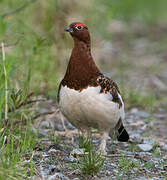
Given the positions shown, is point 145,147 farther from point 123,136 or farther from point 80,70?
point 80,70

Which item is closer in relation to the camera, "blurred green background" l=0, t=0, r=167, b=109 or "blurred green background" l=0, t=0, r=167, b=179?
"blurred green background" l=0, t=0, r=167, b=179

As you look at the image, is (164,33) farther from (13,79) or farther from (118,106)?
(118,106)

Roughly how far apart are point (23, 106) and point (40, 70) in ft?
5.49

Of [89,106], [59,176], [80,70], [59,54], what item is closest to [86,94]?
[89,106]

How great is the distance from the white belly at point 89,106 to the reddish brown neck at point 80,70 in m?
0.06

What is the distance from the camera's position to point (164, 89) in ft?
24.3

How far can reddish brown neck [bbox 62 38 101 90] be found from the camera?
13.7 feet

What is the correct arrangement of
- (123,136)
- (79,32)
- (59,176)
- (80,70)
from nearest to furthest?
(59,176) < (80,70) < (79,32) < (123,136)

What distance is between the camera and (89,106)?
13.4ft

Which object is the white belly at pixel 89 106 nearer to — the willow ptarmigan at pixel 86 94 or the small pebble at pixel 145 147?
the willow ptarmigan at pixel 86 94

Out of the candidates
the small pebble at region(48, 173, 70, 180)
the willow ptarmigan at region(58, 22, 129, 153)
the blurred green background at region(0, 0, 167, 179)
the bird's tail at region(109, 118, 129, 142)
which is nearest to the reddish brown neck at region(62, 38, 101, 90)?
the willow ptarmigan at region(58, 22, 129, 153)

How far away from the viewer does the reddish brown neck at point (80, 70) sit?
4.18 m

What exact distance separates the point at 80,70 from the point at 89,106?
1.21 ft

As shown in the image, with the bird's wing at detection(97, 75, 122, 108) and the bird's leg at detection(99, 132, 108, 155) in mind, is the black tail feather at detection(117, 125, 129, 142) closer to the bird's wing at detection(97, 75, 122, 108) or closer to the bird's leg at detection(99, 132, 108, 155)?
the bird's leg at detection(99, 132, 108, 155)
